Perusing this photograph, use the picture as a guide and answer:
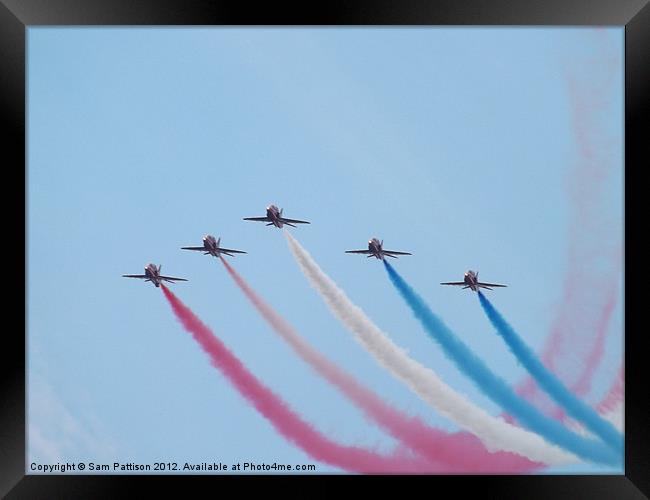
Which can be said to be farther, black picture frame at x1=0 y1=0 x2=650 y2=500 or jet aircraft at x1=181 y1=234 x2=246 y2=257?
jet aircraft at x1=181 y1=234 x2=246 y2=257

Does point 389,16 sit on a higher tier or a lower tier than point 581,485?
higher

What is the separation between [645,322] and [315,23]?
46.1ft

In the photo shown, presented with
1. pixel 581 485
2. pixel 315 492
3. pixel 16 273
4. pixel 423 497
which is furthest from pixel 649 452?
pixel 16 273

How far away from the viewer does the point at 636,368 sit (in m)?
31.4

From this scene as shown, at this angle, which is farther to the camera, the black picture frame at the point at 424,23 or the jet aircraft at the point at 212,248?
the jet aircraft at the point at 212,248

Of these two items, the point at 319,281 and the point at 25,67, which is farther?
the point at 319,281

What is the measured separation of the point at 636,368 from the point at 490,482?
593 cm

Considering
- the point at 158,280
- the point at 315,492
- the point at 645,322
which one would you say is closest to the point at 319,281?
the point at 158,280

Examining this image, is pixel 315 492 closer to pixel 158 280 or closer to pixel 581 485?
pixel 581 485

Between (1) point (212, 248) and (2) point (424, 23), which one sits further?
(1) point (212, 248)

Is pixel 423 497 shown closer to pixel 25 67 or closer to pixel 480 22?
pixel 480 22

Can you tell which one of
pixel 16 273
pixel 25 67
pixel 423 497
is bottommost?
pixel 423 497

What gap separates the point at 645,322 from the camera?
31.2 meters

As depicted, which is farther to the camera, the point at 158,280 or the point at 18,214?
the point at 158,280
